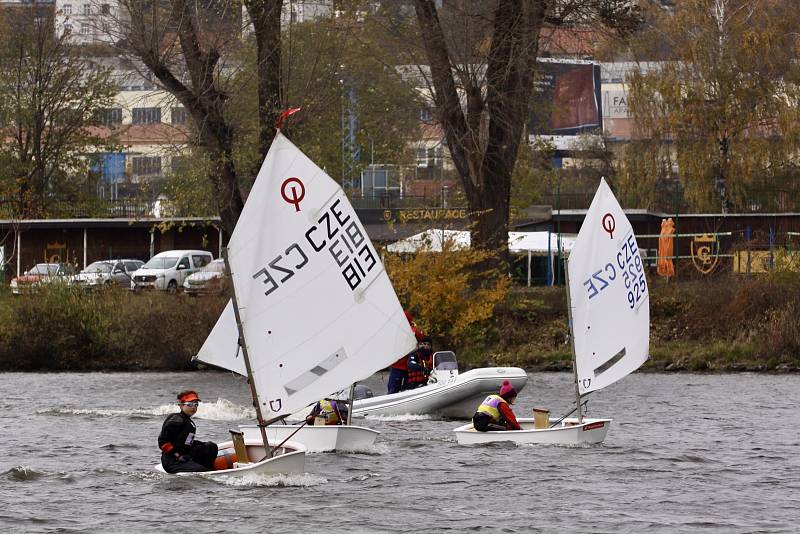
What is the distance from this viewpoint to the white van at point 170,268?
55.7 meters

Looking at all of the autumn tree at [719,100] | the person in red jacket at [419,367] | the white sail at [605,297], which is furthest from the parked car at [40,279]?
the autumn tree at [719,100]

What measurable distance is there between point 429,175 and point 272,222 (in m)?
75.1

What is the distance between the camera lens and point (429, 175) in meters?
95.2

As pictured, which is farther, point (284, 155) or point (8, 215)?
point (8, 215)

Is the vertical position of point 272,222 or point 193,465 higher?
point 272,222

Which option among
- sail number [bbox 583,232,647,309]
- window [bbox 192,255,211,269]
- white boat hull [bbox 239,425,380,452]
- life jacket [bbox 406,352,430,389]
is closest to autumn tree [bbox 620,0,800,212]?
window [bbox 192,255,211,269]

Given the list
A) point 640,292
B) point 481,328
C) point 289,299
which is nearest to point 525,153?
point 481,328

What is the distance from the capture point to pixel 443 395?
1153 inches

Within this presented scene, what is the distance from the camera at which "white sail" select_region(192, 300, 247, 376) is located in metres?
20.7

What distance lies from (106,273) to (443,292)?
17.6m

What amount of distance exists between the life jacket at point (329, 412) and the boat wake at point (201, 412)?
5363 mm

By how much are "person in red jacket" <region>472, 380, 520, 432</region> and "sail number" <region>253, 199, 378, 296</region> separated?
4616 mm

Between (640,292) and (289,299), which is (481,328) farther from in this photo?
(289,299)

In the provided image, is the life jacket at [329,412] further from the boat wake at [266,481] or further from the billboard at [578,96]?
the billboard at [578,96]
